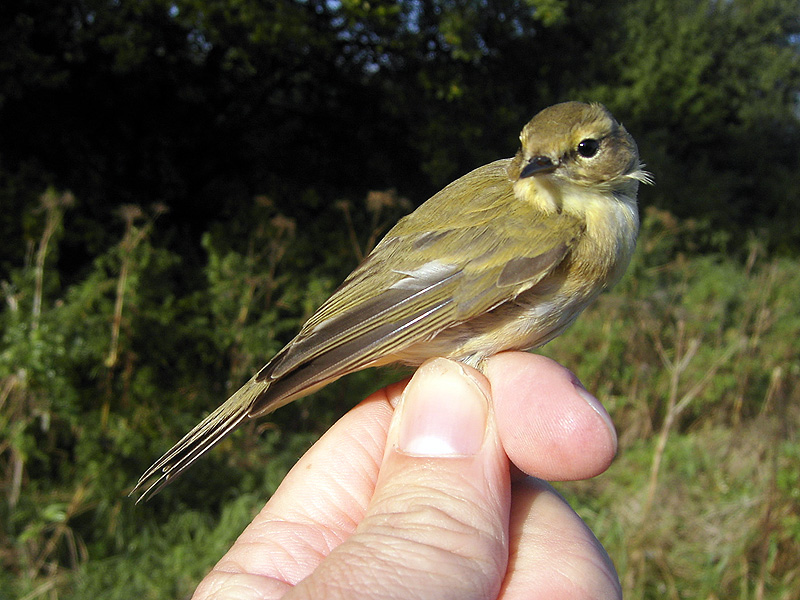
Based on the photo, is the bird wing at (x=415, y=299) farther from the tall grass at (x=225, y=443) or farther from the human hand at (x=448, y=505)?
the tall grass at (x=225, y=443)

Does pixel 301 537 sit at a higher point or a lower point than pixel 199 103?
lower

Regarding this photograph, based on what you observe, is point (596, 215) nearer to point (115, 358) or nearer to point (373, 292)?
point (373, 292)

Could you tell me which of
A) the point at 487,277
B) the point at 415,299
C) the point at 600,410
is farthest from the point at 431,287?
the point at 600,410

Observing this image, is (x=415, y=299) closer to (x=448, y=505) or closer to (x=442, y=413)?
(x=442, y=413)

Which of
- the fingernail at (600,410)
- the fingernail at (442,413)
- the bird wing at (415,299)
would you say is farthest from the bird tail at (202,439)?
the fingernail at (600,410)

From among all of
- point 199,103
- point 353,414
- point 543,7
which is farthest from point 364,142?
point 353,414
